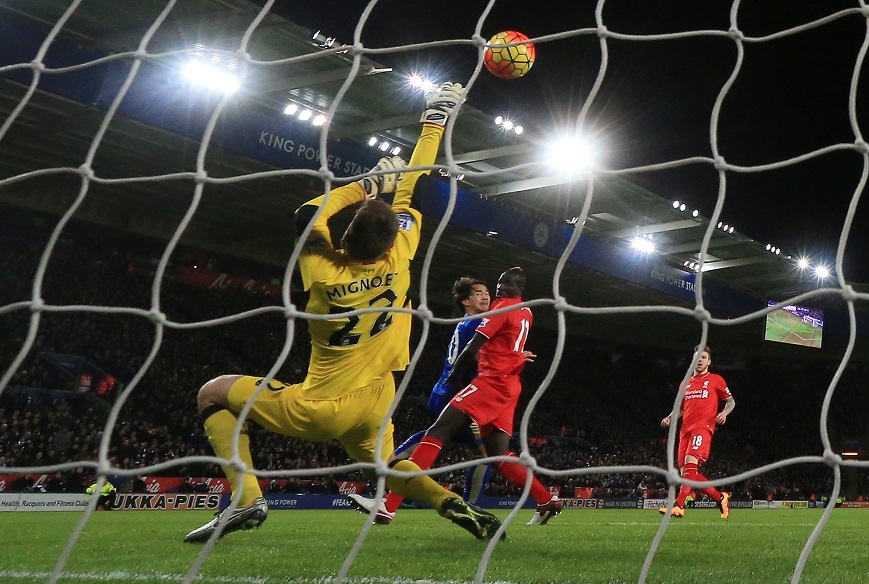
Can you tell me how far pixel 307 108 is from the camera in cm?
1362

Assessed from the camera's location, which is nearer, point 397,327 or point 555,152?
point 397,327

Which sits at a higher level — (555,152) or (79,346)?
(555,152)

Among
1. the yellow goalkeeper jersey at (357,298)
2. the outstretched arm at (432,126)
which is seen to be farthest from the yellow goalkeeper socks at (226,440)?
the outstretched arm at (432,126)

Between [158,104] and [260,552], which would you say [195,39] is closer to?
[158,104]

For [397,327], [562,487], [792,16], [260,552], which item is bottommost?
[562,487]

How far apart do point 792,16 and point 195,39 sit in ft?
27.1

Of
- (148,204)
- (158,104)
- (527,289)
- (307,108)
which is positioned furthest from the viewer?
(527,289)

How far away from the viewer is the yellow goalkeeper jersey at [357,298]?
3.29m

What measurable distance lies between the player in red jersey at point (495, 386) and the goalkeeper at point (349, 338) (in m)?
1.55

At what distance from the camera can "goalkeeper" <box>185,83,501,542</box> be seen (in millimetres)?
3260

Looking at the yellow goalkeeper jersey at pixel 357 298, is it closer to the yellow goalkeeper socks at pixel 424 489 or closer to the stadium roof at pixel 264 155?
the yellow goalkeeper socks at pixel 424 489

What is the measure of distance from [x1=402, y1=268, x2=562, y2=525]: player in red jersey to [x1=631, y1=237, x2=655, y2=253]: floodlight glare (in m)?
15.0

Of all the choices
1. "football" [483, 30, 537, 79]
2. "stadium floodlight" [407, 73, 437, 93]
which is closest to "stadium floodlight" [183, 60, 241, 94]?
"stadium floodlight" [407, 73, 437, 93]

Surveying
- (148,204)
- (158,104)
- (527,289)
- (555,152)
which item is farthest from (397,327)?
(527,289)
